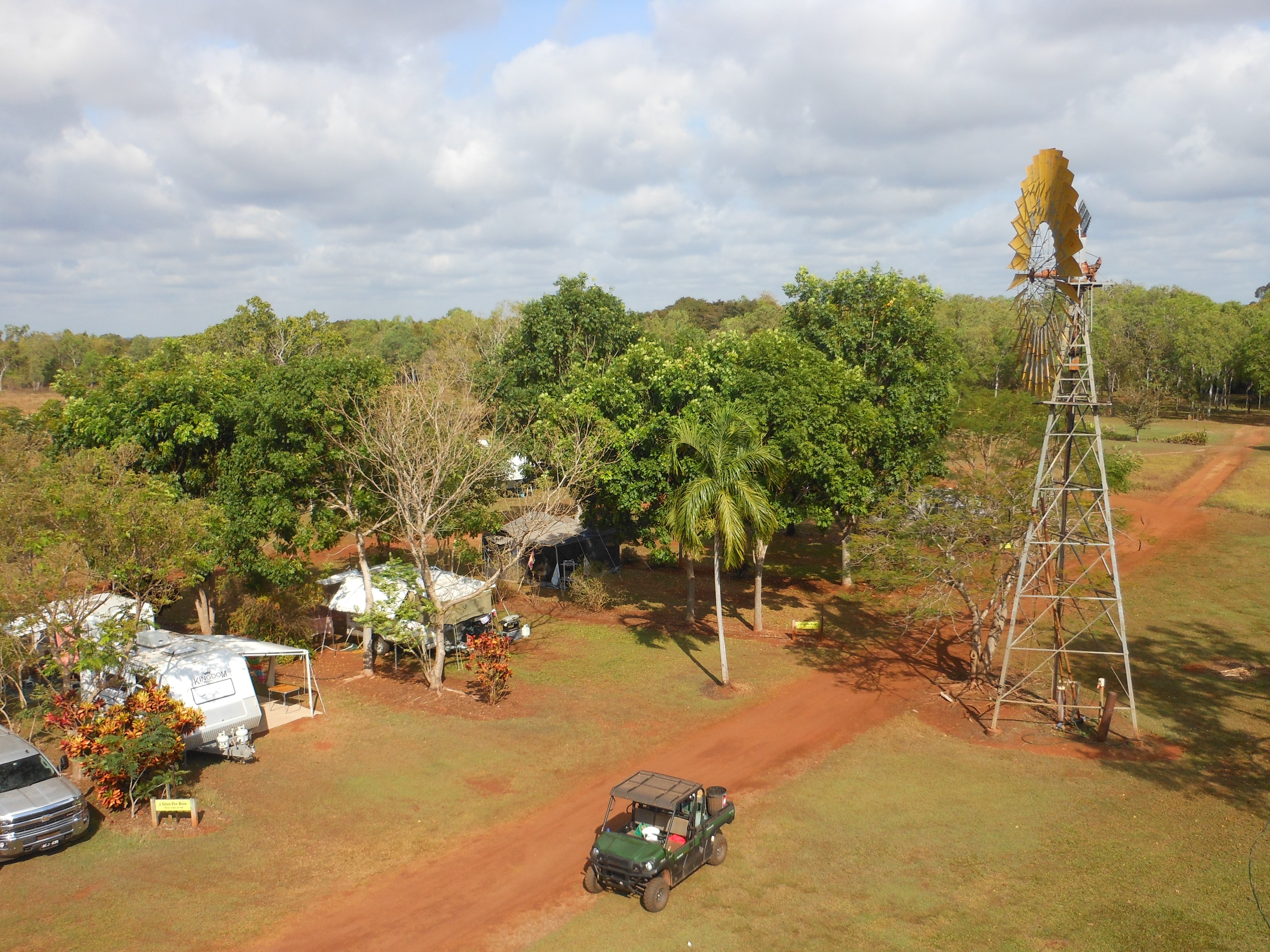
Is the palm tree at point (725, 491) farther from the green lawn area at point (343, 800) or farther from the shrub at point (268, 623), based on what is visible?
the shrub at point (268, 623)

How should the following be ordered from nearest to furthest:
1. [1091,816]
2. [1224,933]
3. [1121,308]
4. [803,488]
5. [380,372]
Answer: [1224,933] → [1091,816] → [380,372] → [803,488] → [1121,308]

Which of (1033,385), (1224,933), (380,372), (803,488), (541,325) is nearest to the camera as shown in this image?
(1224,933)

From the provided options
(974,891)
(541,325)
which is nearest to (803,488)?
(541,325)

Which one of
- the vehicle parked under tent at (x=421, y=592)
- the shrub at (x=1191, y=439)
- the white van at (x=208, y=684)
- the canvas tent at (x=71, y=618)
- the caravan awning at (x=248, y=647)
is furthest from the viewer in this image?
the shrub at (x=1191, y=439)

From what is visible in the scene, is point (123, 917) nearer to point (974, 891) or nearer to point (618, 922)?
point (618, 922)

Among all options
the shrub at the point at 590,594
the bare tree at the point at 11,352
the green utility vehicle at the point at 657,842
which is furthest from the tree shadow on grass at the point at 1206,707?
the bare tree at the point at 11,352

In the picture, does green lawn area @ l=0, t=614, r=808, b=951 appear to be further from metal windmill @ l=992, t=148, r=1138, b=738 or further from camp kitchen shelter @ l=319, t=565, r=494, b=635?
metal windmill @ l=992, t=148, r=1138, b=738
